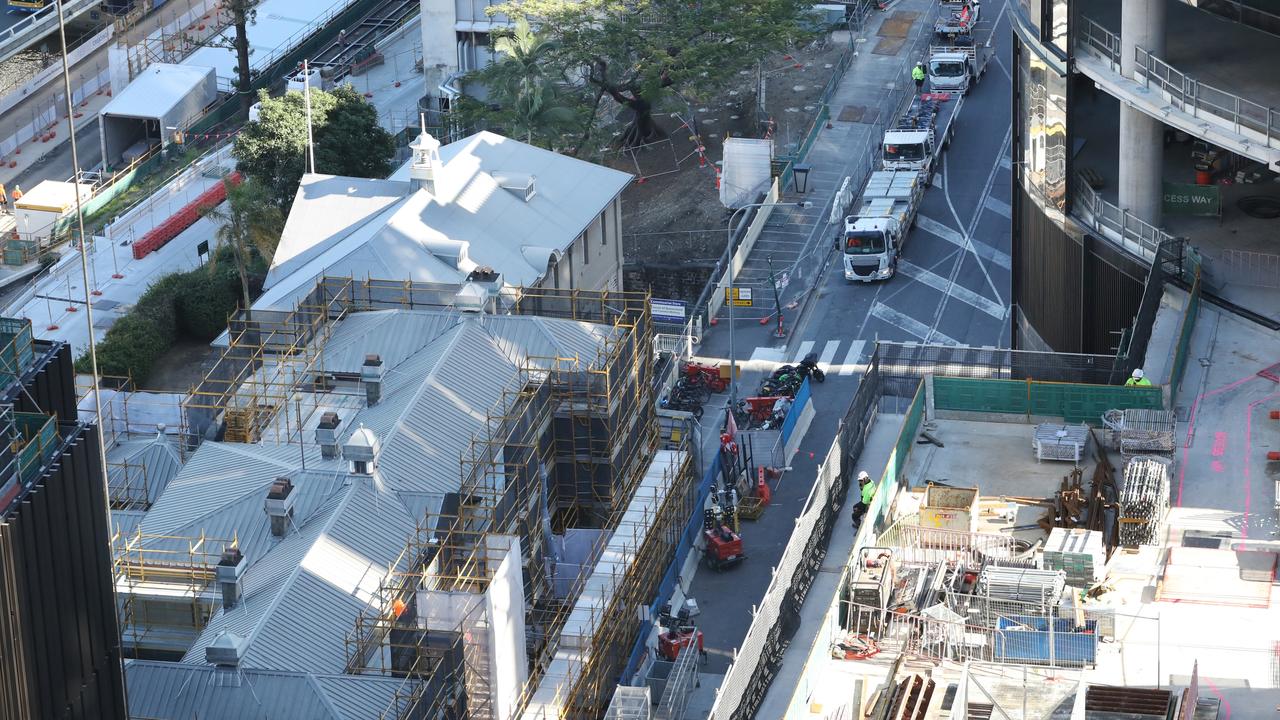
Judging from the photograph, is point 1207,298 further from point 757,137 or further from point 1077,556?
point 757,137

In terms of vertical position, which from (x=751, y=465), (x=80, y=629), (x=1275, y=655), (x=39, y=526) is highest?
(x=39, y=526)

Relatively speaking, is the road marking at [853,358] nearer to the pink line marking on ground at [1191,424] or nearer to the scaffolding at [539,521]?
the scaffolding at [539,521]

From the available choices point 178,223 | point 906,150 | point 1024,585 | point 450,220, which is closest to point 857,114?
point 906,150

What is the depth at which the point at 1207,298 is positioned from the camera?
77.0m

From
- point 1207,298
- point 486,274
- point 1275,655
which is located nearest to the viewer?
point 1275,655

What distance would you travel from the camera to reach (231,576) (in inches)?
2776

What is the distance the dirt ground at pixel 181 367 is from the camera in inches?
4692

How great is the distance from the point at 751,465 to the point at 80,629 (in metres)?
49.2

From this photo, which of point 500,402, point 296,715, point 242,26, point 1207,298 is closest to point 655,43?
point 242,26

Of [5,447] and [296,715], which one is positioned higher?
[5,447]

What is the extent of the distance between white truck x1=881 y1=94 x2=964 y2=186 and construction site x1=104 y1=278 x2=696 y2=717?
30.5 meters

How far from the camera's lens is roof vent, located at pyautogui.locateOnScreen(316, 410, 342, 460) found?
79.3m

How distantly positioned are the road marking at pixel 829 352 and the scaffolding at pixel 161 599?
41.4 m

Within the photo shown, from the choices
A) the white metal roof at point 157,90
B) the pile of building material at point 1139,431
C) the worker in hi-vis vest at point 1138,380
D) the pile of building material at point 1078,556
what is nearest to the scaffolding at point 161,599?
the pile of building material at point 1078,556
